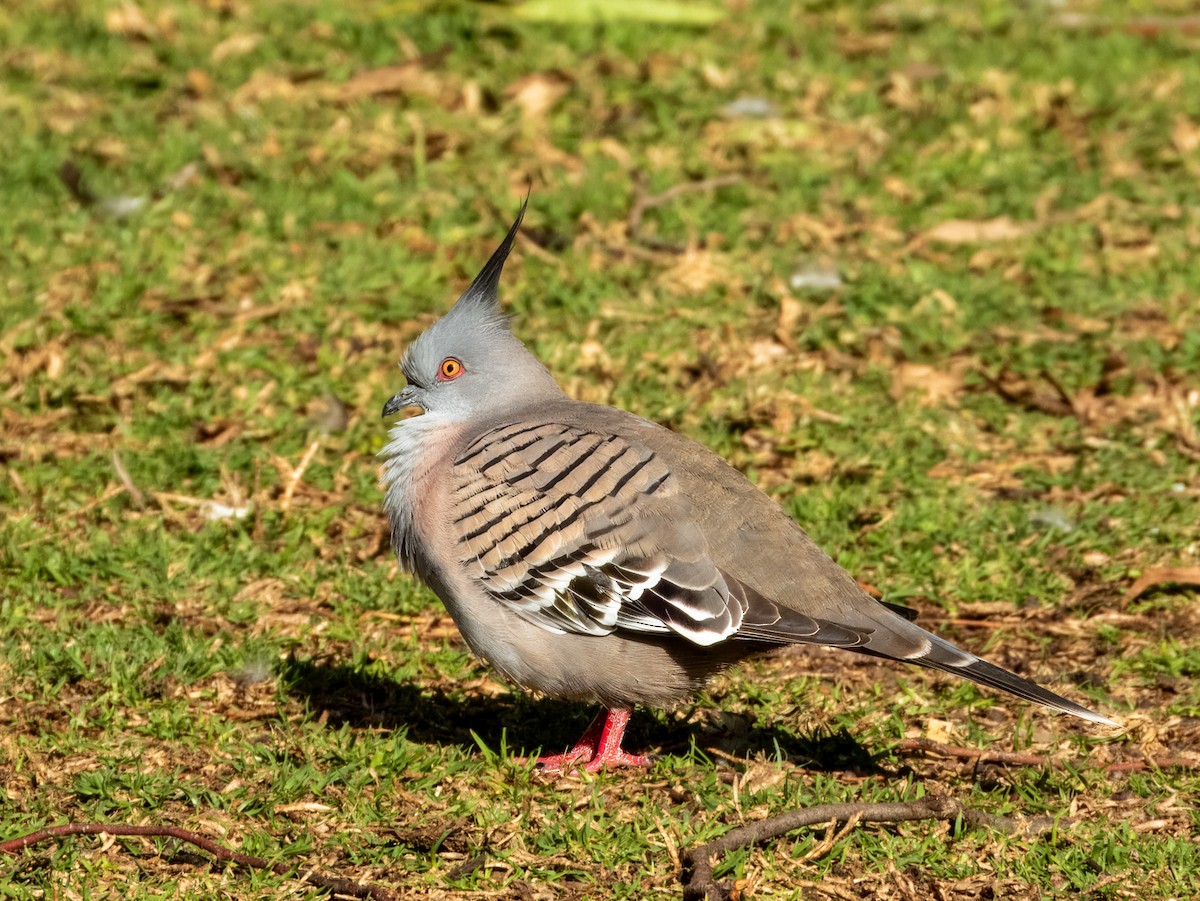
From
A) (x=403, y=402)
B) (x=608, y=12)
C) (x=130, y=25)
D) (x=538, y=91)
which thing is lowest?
(x=403, y=402)

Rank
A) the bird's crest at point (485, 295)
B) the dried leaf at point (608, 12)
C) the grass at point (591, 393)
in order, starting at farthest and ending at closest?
the dried leaf at point (608, 12) → the bird's crest at point (485, 295) → the grass at point (591, 393)

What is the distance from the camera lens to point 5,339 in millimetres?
6816

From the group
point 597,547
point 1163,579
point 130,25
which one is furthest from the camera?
point 130,25

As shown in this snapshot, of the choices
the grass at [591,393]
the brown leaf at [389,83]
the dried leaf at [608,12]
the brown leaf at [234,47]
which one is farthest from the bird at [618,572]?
the dried leaf at [608,12]

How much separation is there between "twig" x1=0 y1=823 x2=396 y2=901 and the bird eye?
1.73 m

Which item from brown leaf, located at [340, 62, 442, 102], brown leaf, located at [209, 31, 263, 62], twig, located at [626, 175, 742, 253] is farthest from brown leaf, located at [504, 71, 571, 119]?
brown leaf, located at [209, 31, 263, 62]

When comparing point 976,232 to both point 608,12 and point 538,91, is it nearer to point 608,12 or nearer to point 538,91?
point 538,91

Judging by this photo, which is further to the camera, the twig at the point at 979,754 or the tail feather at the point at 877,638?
the twig at the point at 979,754

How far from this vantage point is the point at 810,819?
417cm

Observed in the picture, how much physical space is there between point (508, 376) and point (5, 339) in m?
2.91

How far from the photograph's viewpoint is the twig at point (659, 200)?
314 inches

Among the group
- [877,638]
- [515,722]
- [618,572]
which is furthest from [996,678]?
[515,722]

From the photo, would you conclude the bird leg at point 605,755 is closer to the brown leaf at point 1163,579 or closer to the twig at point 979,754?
the twig at point 979,754

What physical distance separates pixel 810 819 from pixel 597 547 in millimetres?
967
